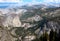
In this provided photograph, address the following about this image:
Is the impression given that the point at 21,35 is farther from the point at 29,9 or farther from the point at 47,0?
the point at 47,0

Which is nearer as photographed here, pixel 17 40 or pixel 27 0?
pixel 17 40

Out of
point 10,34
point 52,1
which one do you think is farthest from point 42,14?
point 10,34

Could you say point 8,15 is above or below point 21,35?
above

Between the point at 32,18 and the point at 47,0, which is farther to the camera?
the point at 47,0

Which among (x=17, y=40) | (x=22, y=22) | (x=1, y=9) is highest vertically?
(x=1, y=9)

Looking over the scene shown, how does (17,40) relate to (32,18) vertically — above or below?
below

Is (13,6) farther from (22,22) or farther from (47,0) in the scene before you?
(47,0)

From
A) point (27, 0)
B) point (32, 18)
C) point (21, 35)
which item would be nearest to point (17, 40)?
point (21, 35)
